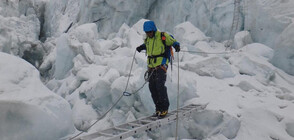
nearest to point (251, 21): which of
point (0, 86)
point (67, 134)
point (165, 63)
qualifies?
point (165, 63)

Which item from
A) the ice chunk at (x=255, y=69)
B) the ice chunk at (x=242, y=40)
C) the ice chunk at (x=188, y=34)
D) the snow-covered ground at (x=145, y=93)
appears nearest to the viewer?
the snow-covered ground at (x=145, y=93)

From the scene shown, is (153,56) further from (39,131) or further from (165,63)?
(39,131)

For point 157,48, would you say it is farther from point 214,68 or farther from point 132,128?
point 214,68

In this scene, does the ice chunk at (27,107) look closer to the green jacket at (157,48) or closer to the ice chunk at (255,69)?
the green jacket at (157,48)

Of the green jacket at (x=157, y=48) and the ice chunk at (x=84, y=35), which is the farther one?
the ice chunk at (x=84, y=35)

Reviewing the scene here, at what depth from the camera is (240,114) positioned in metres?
4.16

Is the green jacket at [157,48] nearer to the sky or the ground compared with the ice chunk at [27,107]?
nearer to the sky

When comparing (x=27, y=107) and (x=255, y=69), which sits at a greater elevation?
(x=255, y=69)

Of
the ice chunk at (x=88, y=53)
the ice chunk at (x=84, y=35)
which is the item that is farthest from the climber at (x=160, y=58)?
the ice chunk at (x=84, y=35)

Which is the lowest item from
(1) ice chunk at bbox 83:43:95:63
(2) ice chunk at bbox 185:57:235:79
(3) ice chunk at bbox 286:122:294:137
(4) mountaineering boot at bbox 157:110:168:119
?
(1) ice chunk at bbox 83:43:95:63

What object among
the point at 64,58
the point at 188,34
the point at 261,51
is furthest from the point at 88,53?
the point at 261,51

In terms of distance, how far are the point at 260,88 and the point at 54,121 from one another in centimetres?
463

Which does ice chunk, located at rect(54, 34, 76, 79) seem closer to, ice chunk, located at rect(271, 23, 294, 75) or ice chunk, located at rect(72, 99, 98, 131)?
ice chunk, located at rect(72, 99, 98, 131)

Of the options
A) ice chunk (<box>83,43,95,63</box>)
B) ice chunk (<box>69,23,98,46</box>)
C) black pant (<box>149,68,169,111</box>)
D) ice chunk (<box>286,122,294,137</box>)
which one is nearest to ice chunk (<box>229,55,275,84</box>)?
ice chunk (<box>286,122,294,137</box>)
